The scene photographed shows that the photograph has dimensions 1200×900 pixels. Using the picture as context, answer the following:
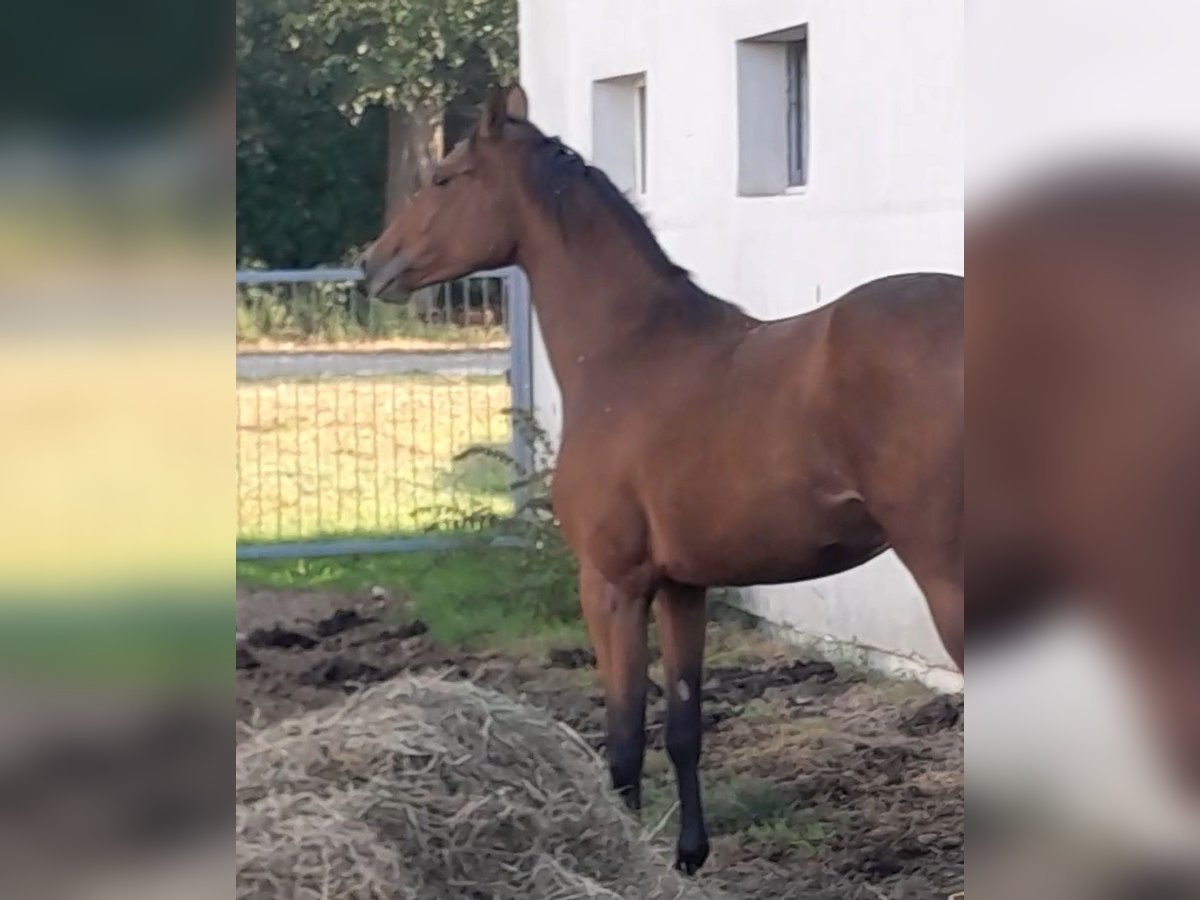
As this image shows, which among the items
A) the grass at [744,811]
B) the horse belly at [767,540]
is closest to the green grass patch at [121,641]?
the horse belly at [767,540]

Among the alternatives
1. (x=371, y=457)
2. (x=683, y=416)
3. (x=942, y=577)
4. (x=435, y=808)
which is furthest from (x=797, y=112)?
(x=435, y=808)

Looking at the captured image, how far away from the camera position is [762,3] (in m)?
5.04

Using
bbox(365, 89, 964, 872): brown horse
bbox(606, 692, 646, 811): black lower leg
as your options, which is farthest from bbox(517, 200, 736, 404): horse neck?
bbox(606, 692, 646, 811): black lower leg

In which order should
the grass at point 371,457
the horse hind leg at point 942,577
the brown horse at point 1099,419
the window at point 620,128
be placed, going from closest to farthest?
the brown horse at point 1099,419 < the horse hind leg at point 942,577 < the window at point 620,128 < the grass at point 371,457

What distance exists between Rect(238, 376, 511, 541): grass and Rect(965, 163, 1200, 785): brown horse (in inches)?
194

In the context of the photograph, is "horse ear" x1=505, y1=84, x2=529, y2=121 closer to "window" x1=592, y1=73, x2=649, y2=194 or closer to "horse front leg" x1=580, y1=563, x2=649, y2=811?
"horse front leg" x1=580, y1=563, x2=649, y2=811

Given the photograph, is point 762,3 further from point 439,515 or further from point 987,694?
point 987,694

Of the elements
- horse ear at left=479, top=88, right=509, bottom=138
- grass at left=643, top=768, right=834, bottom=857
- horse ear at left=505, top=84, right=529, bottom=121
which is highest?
horse ear at left=505, top=84, right=529, bottom=121

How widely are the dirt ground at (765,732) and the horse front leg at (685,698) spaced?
0.09m

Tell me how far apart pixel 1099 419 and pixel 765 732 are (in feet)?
11.9

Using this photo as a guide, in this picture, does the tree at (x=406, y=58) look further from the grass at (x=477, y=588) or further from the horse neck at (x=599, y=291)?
the horse neck at (x=599, y=291)

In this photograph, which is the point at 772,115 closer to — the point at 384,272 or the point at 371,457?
the point at 384,272

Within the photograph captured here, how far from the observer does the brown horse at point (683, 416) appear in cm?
293

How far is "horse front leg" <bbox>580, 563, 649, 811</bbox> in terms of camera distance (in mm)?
3553
